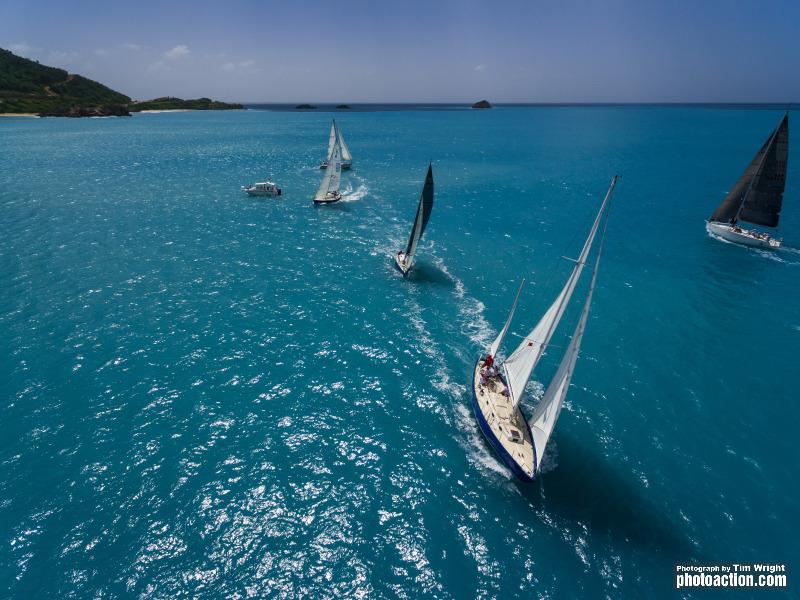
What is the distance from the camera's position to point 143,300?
1912 inches

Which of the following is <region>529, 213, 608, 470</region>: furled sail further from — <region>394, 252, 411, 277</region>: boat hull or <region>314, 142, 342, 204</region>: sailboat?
<region>314, 142, 342, 204</region>: sailboat

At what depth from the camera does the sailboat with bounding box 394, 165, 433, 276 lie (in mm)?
52250

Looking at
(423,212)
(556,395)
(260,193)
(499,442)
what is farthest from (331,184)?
(556,395)

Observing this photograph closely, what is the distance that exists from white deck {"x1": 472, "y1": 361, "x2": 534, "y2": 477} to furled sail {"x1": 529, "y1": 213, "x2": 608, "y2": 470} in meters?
0.98

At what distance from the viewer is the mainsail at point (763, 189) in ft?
214

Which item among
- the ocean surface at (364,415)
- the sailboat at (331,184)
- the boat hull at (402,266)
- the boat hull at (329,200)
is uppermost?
the sailboat at (331,184)

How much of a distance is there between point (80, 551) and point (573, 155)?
177 metres

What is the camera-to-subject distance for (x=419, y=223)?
54.6 metres

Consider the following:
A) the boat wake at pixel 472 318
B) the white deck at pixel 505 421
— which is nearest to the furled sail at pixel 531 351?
the white deck at pixel 505 421

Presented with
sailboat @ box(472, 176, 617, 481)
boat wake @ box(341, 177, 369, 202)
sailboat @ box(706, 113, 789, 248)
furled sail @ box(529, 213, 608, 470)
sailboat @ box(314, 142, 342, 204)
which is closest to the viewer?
furled sail @ box(529, 213, 608, 470)

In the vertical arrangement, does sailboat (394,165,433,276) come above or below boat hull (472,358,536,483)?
above

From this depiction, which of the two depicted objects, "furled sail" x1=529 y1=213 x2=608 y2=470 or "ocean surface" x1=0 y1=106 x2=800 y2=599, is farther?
"furled sail" x1=529 y1=213 x2=608 y2=470

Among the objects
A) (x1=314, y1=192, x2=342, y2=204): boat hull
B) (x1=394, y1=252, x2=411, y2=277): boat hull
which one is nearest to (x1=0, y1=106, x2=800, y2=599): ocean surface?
(x1=394, y1=252, x2=411, y2=277): boat hull

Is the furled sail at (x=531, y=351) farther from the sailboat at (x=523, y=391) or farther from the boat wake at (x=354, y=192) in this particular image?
the boat wake at (x=354, y=192)
